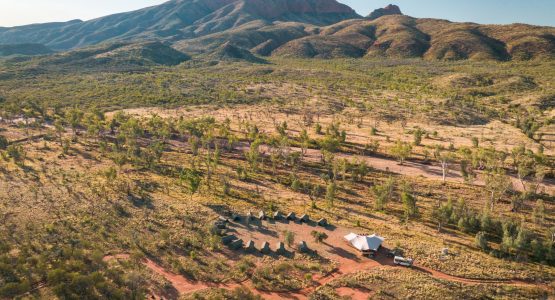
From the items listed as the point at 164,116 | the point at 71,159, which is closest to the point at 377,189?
the point at 71,159

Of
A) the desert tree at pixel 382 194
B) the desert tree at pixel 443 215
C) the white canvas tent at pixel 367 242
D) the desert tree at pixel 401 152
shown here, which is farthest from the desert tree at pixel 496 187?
the white canvas tent at pixel 367 242

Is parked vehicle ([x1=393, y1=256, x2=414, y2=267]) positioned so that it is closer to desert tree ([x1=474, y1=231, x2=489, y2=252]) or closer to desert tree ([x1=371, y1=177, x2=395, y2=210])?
desert tree ([x1=474, y1=231, x2=489, y2=252])

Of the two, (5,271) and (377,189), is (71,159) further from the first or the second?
(377,189)

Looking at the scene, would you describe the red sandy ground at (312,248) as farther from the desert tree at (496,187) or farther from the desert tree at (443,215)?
the desert tree at (496,187)

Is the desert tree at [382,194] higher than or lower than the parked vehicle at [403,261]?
higher

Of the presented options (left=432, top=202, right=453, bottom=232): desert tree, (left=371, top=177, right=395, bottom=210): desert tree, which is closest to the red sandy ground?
(left=371, top=177, right=395, bottom=210): desert tree

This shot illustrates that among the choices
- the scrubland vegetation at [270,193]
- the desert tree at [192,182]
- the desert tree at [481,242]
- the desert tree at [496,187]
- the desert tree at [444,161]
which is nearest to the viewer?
the scrubland vegetation at [270,193]

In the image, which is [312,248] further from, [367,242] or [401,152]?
[401,152]

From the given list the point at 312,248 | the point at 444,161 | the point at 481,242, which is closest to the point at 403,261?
the point at 312,248
